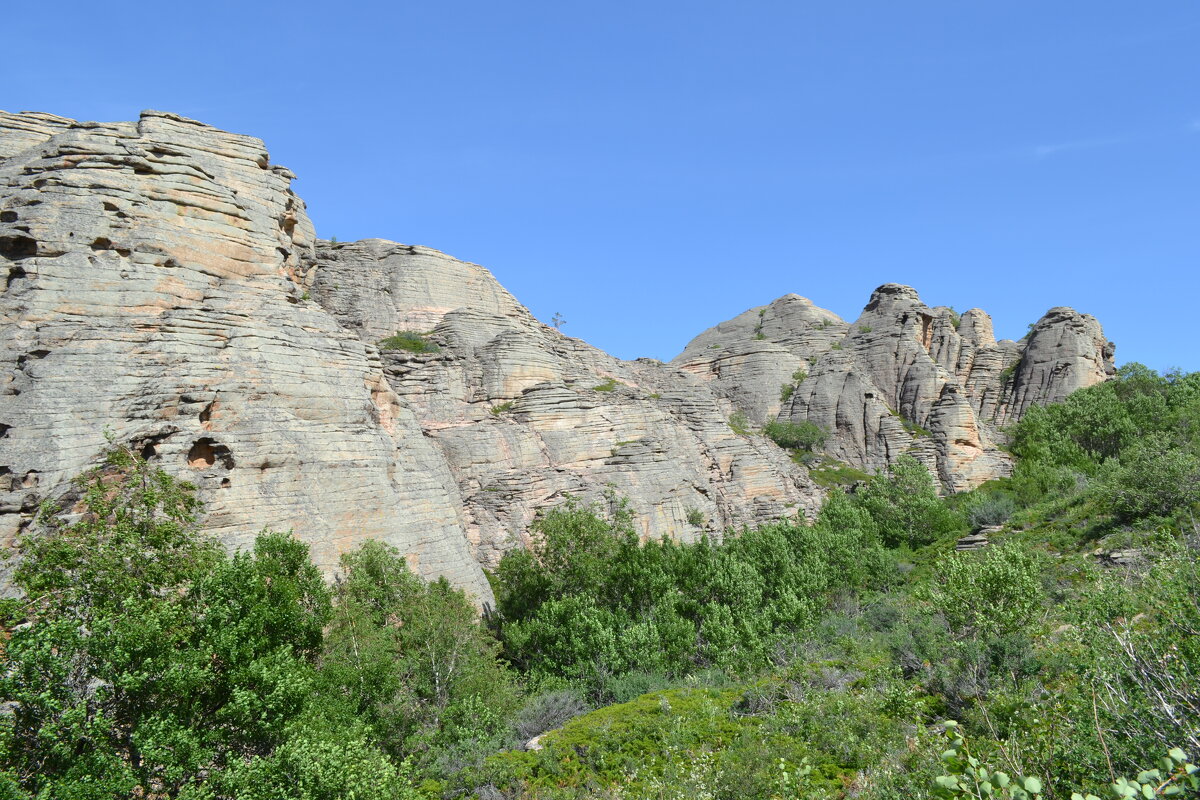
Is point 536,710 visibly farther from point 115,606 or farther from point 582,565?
point 115,606

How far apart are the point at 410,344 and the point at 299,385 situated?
23.9 meters

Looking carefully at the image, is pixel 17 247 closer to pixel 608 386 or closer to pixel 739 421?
pixel 608 386

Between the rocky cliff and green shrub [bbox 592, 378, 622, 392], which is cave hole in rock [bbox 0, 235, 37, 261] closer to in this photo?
the rocky cliff

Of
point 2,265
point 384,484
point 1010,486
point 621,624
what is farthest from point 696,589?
point 1010,486

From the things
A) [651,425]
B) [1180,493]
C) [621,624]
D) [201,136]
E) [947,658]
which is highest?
[201,136]

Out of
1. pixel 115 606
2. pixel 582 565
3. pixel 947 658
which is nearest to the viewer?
pixel 115 606

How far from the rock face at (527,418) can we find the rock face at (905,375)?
615 inches

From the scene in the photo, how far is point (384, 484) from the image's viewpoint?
35.4m

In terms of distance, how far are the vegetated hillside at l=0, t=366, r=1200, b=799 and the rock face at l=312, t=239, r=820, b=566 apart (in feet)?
14.2

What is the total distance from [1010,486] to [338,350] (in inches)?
2515

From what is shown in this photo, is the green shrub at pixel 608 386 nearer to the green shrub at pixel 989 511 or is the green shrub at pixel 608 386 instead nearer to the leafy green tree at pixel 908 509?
the leafy green tree at pixel 908 509

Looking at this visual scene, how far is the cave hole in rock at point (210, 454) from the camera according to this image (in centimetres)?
2980

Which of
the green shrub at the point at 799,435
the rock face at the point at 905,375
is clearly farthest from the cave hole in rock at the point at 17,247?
the rock face at the point at 905,375

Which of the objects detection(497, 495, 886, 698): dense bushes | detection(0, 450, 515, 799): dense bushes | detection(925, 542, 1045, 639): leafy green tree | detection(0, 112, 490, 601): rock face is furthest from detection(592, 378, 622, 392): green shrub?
detection(0, 450, 515, 799): dense bushes
